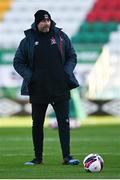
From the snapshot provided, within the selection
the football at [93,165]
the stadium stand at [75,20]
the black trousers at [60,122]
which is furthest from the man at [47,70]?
the stadium stand at [75,20]

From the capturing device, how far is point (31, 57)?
1027 centimetres

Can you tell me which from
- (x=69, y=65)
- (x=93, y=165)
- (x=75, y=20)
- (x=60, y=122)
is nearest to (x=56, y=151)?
(x=60, y=122)

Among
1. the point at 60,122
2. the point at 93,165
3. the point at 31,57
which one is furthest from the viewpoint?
the point at 60,122

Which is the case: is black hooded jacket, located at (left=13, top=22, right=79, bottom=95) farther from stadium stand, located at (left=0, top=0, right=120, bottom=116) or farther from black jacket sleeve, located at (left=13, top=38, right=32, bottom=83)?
stadium stand, located at (left=0, top=0, right=120, bottom=116)

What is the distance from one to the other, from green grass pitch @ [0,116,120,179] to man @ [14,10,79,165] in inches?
21.6

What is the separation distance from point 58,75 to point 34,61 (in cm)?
37

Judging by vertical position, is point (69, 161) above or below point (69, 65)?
below

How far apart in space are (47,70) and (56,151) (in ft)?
9.28

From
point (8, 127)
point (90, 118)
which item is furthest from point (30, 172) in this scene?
point (90, 118)

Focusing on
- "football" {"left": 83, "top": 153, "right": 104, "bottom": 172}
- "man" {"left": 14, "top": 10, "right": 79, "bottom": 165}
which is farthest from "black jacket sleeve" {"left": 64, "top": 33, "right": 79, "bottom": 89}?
"football" {"left": 83, "top": 153, "right": 104, "bottom": 172}

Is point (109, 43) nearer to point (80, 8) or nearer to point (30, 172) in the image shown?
point (80, 8)

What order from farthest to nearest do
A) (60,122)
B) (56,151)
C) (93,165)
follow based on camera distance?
(56,151) → (60,122) → (93,165)

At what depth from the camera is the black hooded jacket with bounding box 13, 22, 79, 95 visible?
10.3 meters

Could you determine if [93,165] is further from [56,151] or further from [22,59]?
[56,151]
